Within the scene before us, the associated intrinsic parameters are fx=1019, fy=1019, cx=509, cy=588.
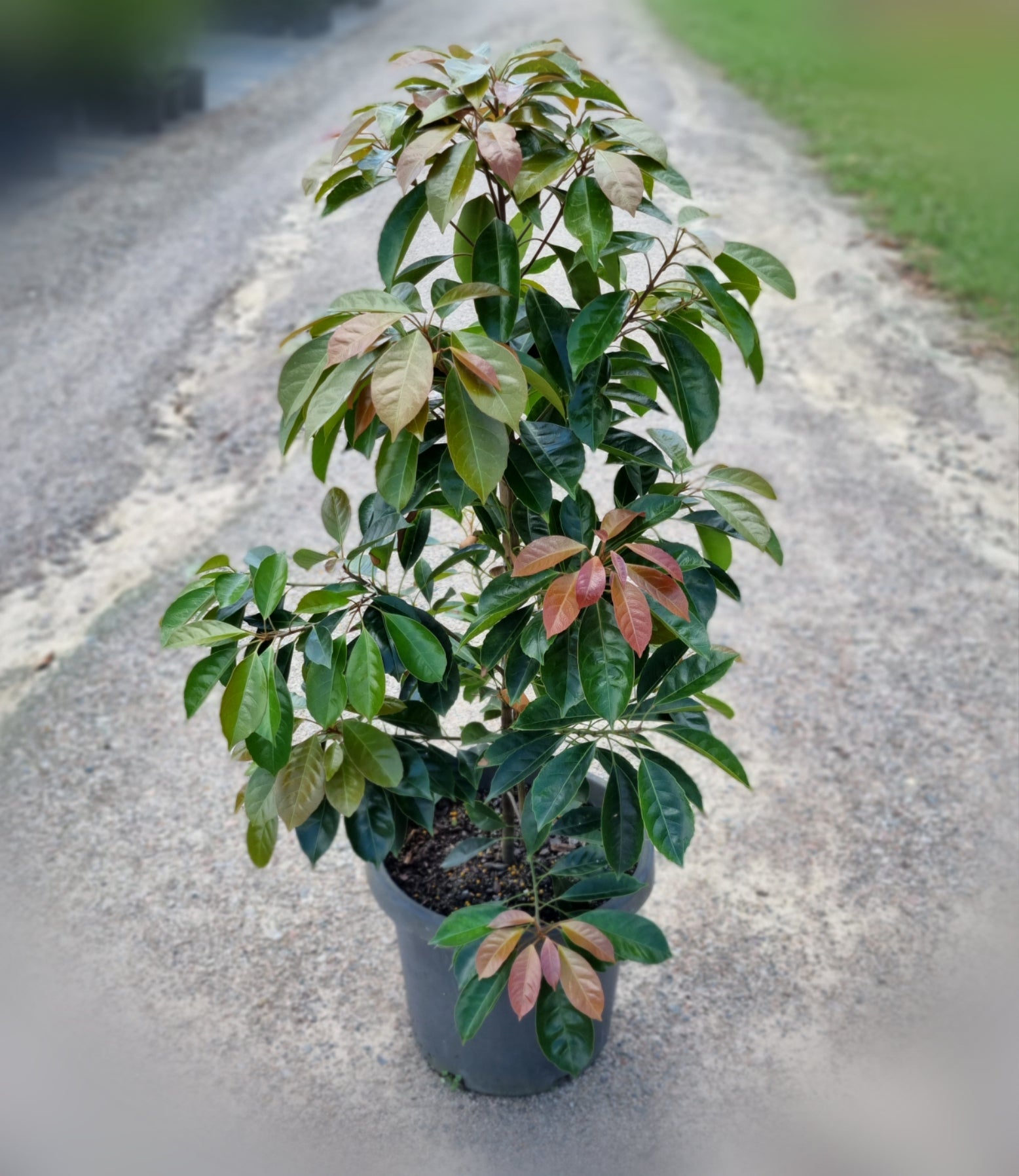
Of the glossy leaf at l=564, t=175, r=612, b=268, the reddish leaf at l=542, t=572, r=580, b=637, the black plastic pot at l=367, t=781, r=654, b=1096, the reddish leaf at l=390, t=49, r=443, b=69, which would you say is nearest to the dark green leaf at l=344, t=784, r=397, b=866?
the black plastic pot at l=367, t=781, r=654, b=1096

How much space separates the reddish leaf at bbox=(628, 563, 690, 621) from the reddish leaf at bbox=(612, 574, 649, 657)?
12 mm

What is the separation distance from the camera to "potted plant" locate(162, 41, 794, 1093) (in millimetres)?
922

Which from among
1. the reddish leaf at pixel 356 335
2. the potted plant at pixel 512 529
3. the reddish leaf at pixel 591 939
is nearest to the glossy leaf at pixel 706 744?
the potted plant at pixel 512 529

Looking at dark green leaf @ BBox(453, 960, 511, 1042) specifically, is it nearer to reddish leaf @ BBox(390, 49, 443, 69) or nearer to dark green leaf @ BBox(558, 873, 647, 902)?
dark green leaf @ BBox(558, 873, 647, 902)

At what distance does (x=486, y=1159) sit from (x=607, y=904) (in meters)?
0.46

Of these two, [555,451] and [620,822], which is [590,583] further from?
[620,822]

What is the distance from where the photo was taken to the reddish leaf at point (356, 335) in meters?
0.86

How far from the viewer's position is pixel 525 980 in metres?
1.15

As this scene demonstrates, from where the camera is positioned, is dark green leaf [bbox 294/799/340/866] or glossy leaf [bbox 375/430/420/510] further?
dark green leaf [bbox 294/799/340/866]

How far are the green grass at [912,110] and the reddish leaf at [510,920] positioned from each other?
7.59 ft

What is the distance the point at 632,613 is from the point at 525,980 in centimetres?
47

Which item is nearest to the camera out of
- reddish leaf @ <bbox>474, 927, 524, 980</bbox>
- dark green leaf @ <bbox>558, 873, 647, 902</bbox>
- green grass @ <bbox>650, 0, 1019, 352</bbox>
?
reddish leaf @ <bbox>474, 927, 524, 980</bbox>

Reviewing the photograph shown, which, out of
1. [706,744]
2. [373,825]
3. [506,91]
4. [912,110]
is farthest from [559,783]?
[912,110]

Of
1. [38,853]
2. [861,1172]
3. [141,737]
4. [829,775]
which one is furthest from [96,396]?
[861,1172]
